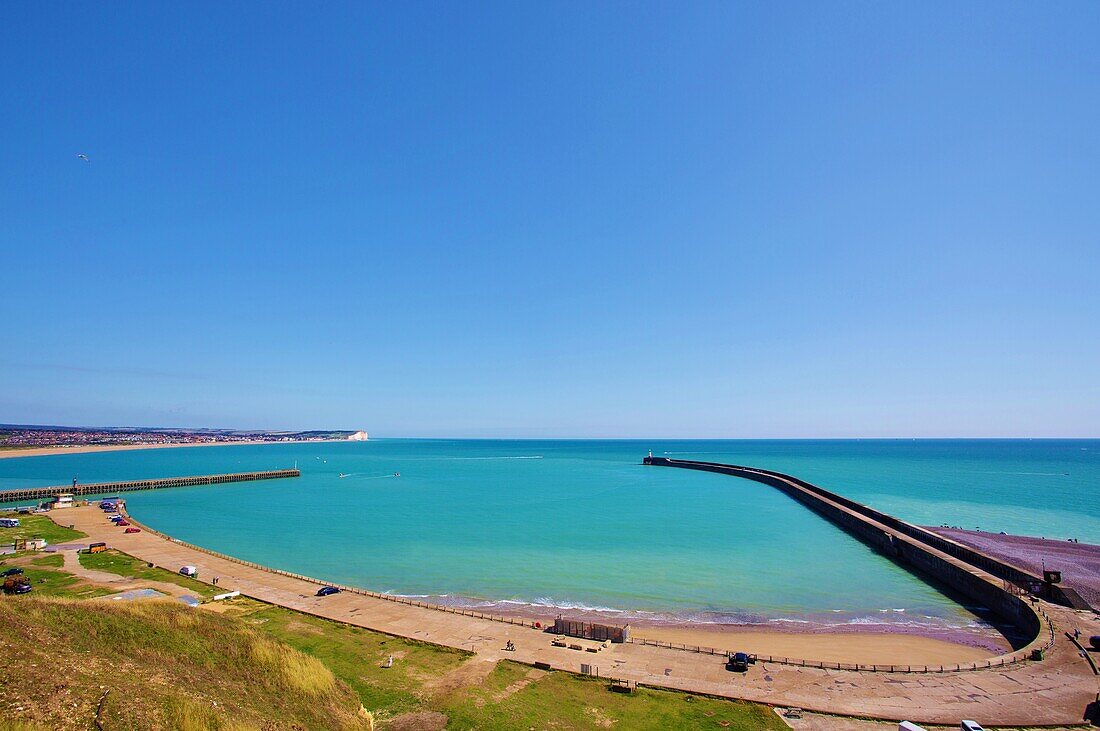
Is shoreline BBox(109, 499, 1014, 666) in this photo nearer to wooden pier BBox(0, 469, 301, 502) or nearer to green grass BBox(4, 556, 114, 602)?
green grass BBox(4, 556, 114, 602)

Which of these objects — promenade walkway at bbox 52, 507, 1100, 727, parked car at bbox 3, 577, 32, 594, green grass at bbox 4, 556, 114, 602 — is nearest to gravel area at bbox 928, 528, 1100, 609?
promenade walkway at bbox 52, 507, 1100, 727

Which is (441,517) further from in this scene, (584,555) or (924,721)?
(924,721)

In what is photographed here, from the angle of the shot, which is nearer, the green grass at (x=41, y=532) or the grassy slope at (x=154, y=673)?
the grassy slope at (x=154, y=673)

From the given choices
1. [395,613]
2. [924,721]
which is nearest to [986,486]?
[924,721]

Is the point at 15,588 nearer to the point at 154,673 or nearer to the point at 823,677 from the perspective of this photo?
the point at 154,673

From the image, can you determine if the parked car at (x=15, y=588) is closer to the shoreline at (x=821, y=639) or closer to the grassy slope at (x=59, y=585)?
the grassy slope at (x=59, y=585)

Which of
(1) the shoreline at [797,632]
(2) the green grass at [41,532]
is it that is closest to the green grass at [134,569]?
(2) the green grass at [41,532]
